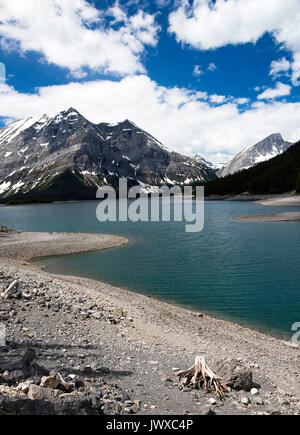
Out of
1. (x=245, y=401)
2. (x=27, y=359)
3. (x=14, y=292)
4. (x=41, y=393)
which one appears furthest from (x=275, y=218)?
(x=41, y=393)

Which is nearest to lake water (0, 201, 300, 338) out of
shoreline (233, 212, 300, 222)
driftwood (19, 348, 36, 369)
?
driftwood (19, 348, 36, 369)

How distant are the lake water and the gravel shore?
3090 millimetres

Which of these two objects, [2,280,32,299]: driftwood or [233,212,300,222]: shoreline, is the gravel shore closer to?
[2,280,32,299]: driftwood

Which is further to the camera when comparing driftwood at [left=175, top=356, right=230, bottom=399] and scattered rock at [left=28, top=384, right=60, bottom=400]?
driftwood at [left=175, top=356, right=230, bottom=399]

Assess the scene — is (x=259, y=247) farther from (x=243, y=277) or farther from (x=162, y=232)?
(x=162, y=232)

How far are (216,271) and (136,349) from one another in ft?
64.9

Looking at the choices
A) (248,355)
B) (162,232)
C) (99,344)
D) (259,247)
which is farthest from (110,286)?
(162,232)

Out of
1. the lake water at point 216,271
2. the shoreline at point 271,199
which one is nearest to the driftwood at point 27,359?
the lake water at point 216,271

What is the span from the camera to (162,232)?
61531 millimetres

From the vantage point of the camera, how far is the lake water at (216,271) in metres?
21.6

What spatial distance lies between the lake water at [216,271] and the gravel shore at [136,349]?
10.1 ft

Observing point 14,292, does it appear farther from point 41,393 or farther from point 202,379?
point 202,379

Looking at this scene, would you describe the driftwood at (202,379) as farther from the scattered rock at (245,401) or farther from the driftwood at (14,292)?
the driftwood at (14,292)

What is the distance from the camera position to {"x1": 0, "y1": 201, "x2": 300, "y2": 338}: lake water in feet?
70.7
